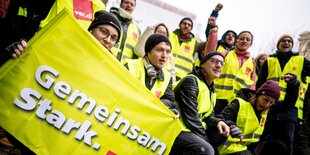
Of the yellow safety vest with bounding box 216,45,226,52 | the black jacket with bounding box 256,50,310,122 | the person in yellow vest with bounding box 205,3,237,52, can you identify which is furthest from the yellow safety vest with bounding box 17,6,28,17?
the black jacket with bounding box 256,50,310,122

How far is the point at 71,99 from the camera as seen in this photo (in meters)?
2.21

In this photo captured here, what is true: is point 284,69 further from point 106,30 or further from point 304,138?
point 106,30

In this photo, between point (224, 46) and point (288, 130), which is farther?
point (224, 46)

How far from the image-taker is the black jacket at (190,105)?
3.16 metres

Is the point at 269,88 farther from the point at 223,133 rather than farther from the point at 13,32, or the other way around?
the point at 13,32

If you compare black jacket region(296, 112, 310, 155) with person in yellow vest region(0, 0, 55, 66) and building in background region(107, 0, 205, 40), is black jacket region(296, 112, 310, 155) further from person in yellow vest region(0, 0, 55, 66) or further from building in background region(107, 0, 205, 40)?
building in background region(107, 0, 205, 40)

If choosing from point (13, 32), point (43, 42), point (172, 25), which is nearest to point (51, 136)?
point (43, 42)

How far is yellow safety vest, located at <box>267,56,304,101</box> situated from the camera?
16.9 feet

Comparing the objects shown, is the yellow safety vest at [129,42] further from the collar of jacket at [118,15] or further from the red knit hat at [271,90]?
the red knit hat at [271,90]

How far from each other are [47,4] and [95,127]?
183cm

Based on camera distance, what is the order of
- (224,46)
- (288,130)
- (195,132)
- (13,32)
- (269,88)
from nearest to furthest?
(13,32)
(195,132)
(269,88)
(288,130)
(224,46)

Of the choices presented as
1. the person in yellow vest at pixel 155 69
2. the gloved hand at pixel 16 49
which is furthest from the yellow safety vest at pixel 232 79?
the gloved hand at pixel 16 49

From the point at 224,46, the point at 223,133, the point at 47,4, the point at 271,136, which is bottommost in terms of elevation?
the point at 223,133

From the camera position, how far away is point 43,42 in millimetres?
2223
